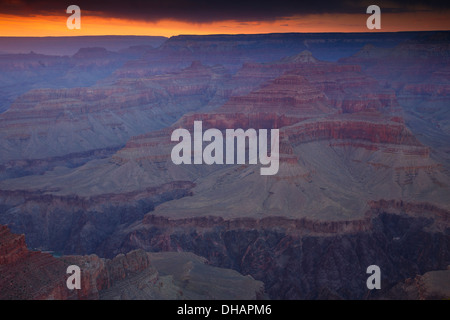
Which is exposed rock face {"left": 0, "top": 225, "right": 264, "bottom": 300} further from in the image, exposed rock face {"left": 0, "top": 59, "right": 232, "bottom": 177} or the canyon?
exposed rock face {"left": 0, "top": 59, "right": 232, "bottom": 177}

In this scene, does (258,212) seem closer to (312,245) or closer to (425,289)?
(312,245)

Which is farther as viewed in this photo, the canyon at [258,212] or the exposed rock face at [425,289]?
the canyon at [258,212]

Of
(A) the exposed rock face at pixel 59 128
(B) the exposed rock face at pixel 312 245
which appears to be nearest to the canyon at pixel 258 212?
(B) the exposed rock face at pixel 312 245

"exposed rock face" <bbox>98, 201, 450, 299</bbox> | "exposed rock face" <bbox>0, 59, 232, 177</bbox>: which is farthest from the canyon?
"exposed rock face" <bbox>0, 59, 232, 177</bbox>

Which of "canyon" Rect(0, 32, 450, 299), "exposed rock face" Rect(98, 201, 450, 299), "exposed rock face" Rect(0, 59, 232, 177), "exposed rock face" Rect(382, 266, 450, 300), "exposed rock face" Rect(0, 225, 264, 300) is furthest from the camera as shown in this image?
"exposed rock face" Rect(0, 59, 232, 177)

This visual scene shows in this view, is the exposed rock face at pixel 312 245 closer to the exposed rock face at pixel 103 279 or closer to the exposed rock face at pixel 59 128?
the exposed rock face at pixel 103 279

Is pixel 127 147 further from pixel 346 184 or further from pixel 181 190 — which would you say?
pixel 346 184

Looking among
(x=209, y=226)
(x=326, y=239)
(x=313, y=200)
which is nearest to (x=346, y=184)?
(x=313, y=200)

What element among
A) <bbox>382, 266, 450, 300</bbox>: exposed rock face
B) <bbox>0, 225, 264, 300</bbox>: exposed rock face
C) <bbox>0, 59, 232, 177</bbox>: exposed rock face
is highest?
<bbox>0, 59, 232, 177</bbox>: exposed rock face
